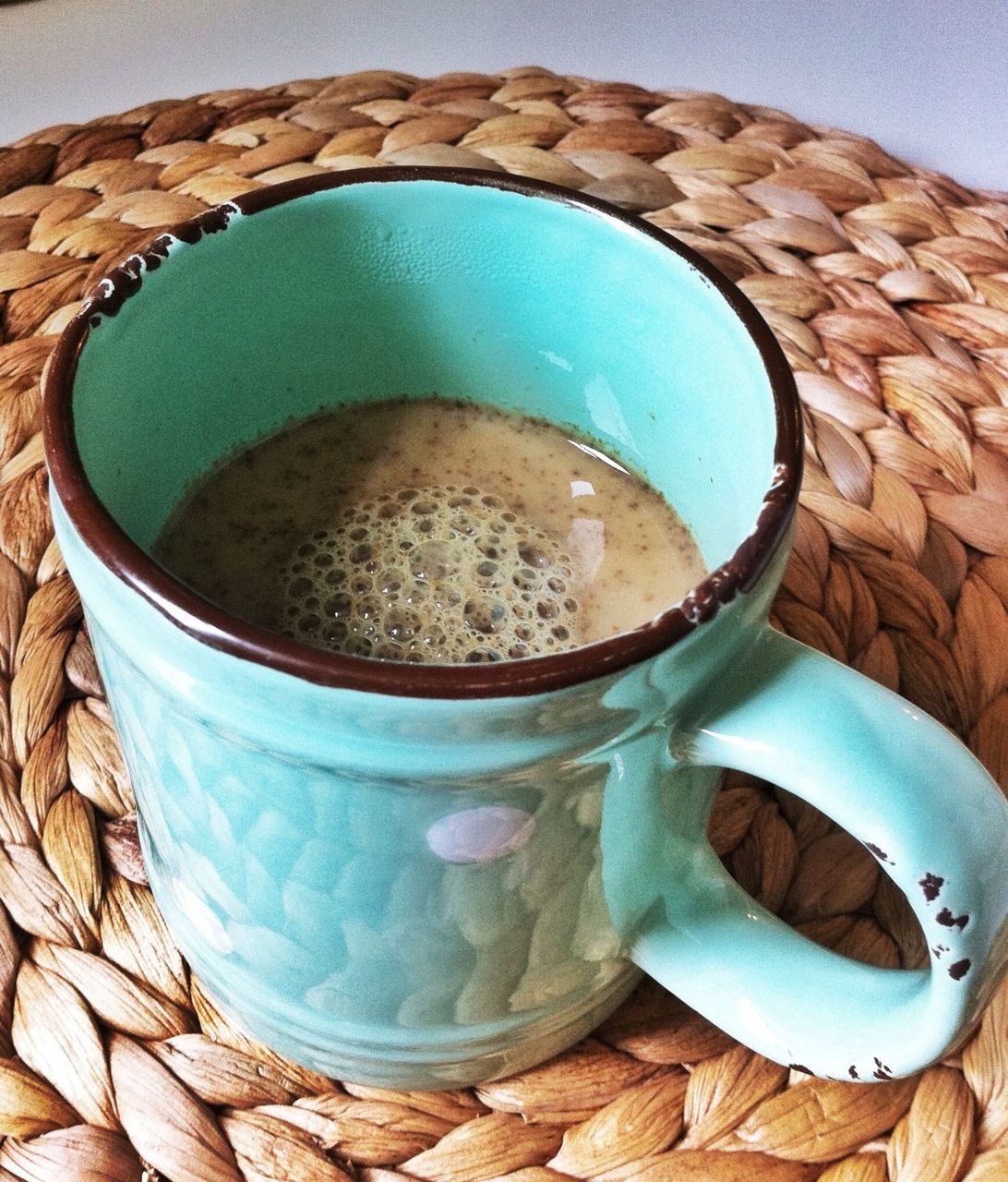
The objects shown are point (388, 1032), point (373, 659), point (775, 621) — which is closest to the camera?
point (373, 659)

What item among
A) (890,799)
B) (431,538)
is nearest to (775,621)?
(431,538)

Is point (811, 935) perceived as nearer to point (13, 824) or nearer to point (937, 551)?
point (937, 551)

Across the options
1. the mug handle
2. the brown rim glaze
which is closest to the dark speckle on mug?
the mug handle

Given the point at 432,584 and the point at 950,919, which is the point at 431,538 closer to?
the point at 432,584

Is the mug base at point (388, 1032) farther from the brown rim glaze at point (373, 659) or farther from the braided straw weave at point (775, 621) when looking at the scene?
the brown rim glaze at point (373, 659)

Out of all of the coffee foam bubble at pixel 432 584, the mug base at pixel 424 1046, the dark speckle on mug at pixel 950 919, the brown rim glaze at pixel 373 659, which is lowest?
the mug base at pixel 424 1046

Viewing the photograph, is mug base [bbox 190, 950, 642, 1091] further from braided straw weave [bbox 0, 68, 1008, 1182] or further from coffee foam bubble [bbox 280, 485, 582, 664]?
coffee foam bubble [bbox 280, 485, 582, 664]

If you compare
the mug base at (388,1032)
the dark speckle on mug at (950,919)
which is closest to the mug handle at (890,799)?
the dark speckle on mug at (950,919)
